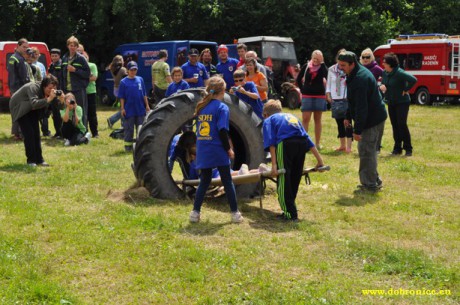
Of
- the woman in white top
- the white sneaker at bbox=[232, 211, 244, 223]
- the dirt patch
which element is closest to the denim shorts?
the woman in white top

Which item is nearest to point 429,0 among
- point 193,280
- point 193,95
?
point 193,95

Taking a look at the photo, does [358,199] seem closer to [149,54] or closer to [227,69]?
[227,69]

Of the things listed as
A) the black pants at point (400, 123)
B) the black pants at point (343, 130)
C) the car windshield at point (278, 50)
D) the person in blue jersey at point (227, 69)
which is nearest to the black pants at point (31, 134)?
the person in blue jersey at point (227, 69)

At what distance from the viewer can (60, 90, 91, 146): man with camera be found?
12.7 m

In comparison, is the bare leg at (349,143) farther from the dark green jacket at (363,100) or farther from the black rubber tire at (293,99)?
the black rubber tire at (293,99)

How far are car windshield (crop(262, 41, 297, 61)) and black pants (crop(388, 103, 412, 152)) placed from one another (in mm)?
12319

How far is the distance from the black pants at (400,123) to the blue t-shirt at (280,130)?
498 centimetres

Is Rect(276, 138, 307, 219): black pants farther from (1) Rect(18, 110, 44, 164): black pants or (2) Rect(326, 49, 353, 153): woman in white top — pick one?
(1) Rect(18, 110, 44, 164): black pants

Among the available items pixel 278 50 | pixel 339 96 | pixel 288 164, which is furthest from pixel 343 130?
pixel 278 50

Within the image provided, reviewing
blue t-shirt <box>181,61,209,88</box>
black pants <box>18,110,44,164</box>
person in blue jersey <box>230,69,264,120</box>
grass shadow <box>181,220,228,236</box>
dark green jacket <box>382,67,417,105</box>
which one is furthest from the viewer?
blue t-shirt <box>181,61,209,88</box>

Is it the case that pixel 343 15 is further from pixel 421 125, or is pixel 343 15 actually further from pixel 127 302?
pixel 127 302

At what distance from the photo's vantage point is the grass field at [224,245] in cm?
486

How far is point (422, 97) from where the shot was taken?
2570 cm

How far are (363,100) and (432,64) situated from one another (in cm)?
1814
